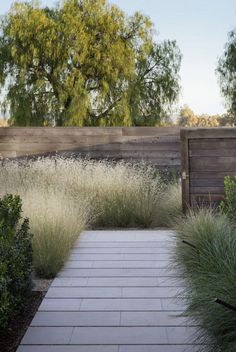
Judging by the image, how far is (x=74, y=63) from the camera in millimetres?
18094

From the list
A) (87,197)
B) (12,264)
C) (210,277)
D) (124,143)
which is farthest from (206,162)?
(12,264)

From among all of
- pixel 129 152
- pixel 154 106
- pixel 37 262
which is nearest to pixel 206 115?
pixel 154 106

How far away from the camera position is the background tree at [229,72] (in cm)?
1808

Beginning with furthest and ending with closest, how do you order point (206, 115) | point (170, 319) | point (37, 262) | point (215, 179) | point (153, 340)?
point (206, 115) < point (215, 179) < point (37, 262) < point (170, 319) < point (153, 340)

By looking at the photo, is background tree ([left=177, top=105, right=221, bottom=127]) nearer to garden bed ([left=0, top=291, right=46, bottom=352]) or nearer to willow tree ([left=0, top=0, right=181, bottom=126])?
willow tree ([left=0, top=0, right=181, bottom=126])

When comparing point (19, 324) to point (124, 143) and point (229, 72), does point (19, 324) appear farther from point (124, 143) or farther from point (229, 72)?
point (229, 72)

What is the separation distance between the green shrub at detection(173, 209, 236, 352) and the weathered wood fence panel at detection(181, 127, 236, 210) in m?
1.95

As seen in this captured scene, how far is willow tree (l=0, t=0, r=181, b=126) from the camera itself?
57.7 feet

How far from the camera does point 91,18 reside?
1808 centimetres

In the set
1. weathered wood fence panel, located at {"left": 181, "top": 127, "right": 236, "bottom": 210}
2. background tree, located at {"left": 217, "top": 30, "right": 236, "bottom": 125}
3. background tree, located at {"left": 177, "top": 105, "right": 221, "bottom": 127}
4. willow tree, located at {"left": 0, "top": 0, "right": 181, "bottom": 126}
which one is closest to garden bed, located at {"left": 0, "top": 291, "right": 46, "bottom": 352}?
weathered wood fence panel, located at {"left": 181, "top": 127, "right": 236, "bottom": 210}

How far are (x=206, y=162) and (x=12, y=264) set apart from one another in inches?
185

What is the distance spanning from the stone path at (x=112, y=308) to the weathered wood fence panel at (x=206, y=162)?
201 cm

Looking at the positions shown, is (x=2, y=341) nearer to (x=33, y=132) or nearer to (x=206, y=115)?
(x=33, y=132)

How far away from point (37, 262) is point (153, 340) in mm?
2088
